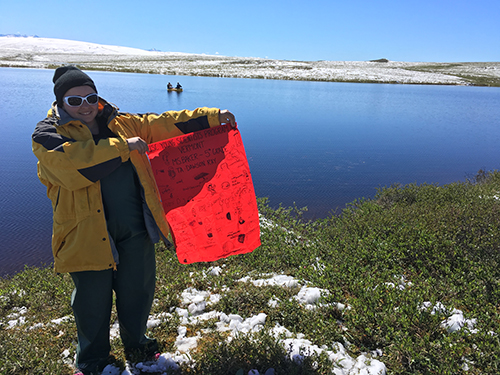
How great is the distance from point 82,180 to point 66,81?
0.87 m

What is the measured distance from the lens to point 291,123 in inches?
829

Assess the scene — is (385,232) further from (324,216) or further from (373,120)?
(373,120)

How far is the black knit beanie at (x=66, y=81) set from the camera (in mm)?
2814

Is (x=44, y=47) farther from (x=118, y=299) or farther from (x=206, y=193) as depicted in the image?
(x=118, y=299)

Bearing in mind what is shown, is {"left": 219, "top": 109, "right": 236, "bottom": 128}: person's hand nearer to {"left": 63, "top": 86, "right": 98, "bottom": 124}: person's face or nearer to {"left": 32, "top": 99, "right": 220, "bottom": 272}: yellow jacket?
{"left": 32, "top": 99, "right": 220, "bottom": 272}: yellow jacket

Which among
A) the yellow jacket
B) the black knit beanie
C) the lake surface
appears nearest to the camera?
the yellow jacket

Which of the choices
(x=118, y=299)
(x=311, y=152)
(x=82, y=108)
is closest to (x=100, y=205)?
(x=82, y=108)

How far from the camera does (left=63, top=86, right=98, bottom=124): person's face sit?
9.37 feet

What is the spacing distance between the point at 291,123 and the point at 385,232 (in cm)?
1585

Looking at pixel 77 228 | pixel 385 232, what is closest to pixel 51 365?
pixel 77 228

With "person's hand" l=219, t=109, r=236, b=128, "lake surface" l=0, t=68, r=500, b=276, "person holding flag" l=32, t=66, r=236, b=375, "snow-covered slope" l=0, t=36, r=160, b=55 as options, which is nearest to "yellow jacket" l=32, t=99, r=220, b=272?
"person holding flag" l=32, t=66, r=236, b=375

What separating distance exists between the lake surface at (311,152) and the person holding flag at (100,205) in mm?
5041

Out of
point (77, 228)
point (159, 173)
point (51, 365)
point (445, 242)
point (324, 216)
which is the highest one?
point (159, 173)

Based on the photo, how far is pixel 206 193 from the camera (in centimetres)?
385
